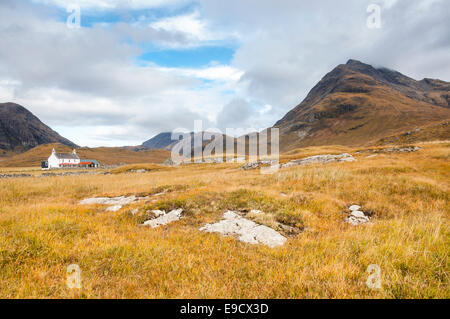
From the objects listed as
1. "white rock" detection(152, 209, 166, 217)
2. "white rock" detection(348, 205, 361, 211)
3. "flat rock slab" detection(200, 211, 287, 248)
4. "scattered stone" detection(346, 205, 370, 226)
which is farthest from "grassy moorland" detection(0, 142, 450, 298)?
"white rock" detection(348, 205, 361, 211)

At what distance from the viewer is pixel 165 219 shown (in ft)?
27.9

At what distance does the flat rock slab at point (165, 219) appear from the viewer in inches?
319

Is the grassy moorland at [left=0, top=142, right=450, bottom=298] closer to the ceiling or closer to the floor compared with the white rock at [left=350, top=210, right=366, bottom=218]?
closer to the ceiling

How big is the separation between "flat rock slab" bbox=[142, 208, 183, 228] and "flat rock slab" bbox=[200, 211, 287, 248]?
1.84m

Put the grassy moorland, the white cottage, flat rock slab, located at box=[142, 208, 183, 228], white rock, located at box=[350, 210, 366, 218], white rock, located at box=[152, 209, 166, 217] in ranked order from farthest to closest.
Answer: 1. the white cottage
2. white rock, located at box=[152, 209, 166, 217]
3. white rock, located at box=[350, 210, 366, 218]
4. flat rock slab, located at box=[142, 208, 183, 228]
5. the grassy moorland

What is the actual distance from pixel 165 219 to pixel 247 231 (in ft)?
11.9

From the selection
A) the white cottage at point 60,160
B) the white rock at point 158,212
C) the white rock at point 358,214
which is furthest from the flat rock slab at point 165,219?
the white cottage at point 60,160

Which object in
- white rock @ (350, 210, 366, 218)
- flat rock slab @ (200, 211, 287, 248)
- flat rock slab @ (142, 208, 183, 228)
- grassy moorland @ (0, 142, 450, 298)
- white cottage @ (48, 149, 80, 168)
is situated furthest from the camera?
white cottage @ (48, 149, 80, 168)

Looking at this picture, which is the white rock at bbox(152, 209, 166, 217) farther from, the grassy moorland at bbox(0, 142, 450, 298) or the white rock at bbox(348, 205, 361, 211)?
the white rock at bbox(348, 205, 361, 211)

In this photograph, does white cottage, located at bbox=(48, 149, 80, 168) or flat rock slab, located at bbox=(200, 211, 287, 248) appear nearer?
flat rock slab, located at bbox=(200, 211, 287, 248)

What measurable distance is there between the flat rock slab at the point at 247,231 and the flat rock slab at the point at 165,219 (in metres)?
1.84

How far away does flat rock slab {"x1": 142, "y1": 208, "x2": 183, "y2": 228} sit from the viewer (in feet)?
26.6

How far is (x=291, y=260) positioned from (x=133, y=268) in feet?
11.8

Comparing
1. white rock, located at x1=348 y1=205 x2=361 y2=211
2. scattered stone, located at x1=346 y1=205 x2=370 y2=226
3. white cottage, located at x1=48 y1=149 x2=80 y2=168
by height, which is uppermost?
white cottage, located at x1=48 y1=149 x2=80 y2=168
